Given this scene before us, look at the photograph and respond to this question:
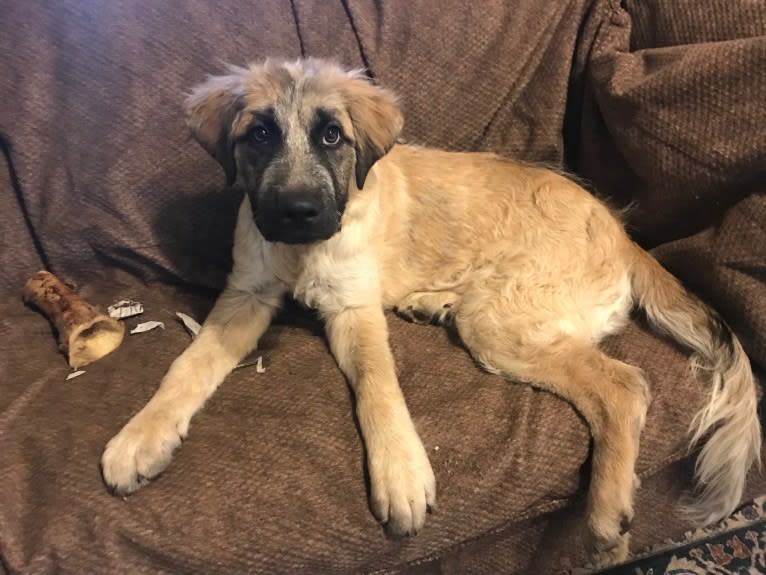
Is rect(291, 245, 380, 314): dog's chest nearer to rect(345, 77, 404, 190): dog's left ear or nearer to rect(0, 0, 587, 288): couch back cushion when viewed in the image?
rect(345, 77, 404, 190): dog's left ear

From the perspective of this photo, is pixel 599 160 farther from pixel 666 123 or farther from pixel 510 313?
pixel 510 313

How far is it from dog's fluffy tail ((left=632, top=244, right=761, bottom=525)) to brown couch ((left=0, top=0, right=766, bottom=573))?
0.06 m

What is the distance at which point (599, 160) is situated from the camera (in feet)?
7.64

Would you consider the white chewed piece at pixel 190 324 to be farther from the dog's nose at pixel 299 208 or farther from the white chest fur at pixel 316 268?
the dog's nose at pixel 299 208

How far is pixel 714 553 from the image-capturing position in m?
2.14

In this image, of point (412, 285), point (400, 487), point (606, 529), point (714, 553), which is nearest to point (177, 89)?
point (412, 285)

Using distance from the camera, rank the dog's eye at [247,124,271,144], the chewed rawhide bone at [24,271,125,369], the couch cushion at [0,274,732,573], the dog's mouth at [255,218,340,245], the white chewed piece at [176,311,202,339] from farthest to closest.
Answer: the white chewed piece at [176,311,202,339] < the chewed rawhide bone at [24,271,125,369] < the dog's eye at [247,124,271,144] < the dog's mouth at [255,218,340,245] < the couch cushion at [0,274,732,573]

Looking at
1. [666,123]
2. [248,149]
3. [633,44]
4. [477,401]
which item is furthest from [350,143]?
[633,44]

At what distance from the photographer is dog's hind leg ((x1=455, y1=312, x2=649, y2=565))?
159 cm

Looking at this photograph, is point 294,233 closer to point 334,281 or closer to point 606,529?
point 334,281

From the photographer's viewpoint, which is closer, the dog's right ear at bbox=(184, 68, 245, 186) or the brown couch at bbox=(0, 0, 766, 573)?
the brown couch at bbox=(0, 0, 766, 573)

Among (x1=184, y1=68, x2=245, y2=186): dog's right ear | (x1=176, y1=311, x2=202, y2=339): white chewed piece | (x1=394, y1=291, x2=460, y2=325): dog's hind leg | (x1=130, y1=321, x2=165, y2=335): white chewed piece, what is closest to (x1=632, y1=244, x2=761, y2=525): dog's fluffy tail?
(x1=394, y1=291, x2=460, y2=325): dog's hind leg

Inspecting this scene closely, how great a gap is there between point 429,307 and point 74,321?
1.26 m

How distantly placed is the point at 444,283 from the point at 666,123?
3.05 ft
